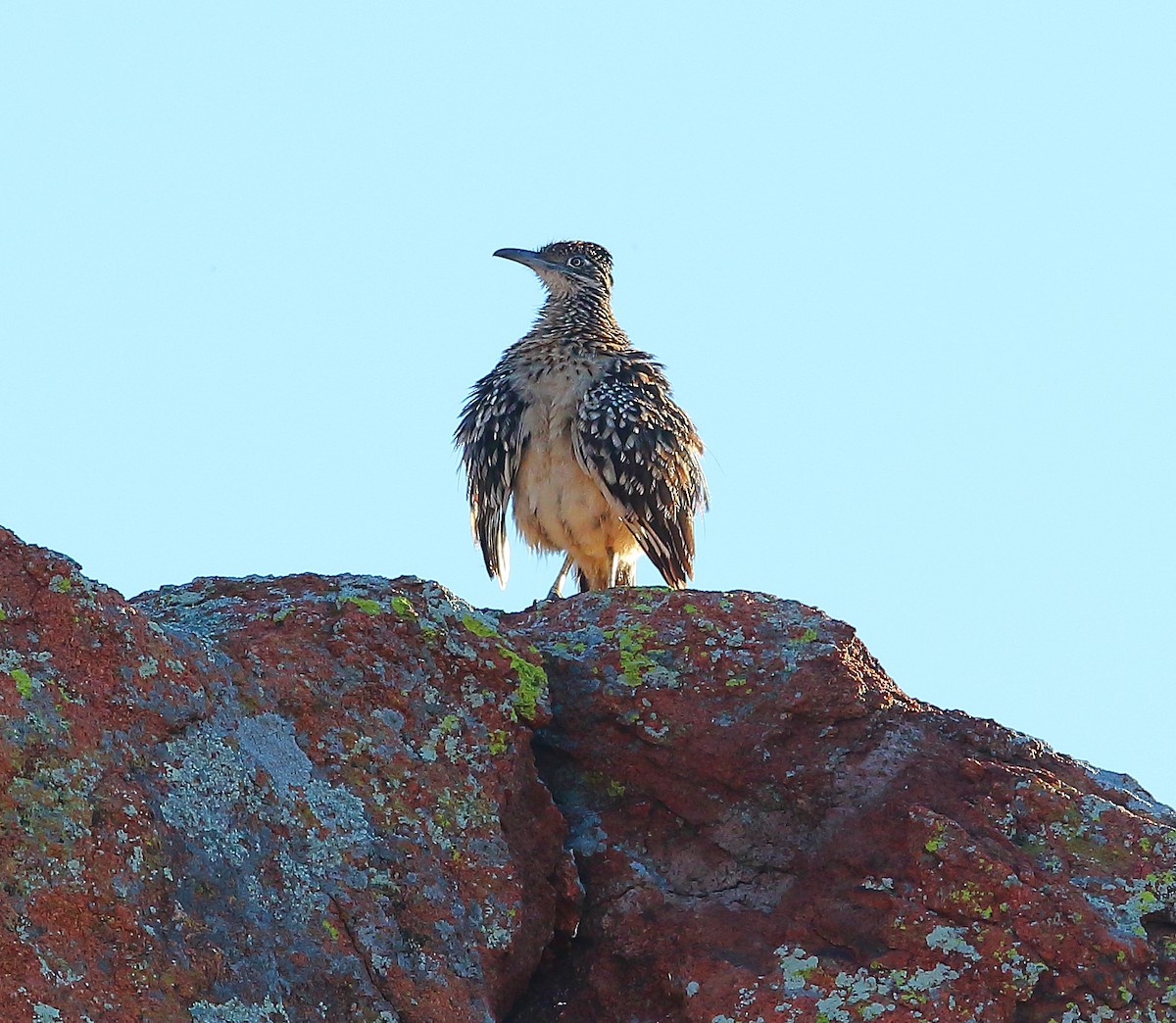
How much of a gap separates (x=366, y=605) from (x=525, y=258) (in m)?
6.81

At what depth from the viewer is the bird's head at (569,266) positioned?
35.0ft

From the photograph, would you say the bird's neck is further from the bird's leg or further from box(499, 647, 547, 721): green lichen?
A: box(499, 647, 547, 721): green lichen

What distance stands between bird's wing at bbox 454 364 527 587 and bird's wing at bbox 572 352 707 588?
39 cm

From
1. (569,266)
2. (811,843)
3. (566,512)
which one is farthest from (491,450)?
(811,843)

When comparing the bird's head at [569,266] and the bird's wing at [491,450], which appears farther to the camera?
the bird's head at [569,266]

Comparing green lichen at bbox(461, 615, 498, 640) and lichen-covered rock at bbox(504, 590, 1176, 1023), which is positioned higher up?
green lichen at bbox(461, 615, 498, 640)

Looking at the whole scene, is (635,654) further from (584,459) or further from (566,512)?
(566,512)

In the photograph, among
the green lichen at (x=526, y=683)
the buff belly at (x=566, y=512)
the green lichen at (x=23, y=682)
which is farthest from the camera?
the buff belly at (x=566, y=512)

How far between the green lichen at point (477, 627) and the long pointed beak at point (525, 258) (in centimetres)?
663

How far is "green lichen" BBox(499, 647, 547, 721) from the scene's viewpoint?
429 centimetres

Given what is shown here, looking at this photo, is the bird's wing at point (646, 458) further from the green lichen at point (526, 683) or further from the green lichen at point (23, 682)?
the green lichen at point (23, 682)

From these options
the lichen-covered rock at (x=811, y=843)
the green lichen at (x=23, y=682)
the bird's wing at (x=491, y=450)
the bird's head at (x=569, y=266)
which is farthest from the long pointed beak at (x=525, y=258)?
the green lichen at (x=23, y=682)

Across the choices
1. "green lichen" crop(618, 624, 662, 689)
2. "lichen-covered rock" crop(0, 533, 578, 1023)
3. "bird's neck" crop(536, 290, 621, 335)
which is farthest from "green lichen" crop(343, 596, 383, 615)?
"bird's neck" crop(536, 290, 621, 335)

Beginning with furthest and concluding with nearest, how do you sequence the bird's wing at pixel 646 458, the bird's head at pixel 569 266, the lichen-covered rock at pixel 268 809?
the bird's head at pixel 569 266 → the bird's wing at pixel 646 458 → the lichen-covered rock at pixel 268 809
